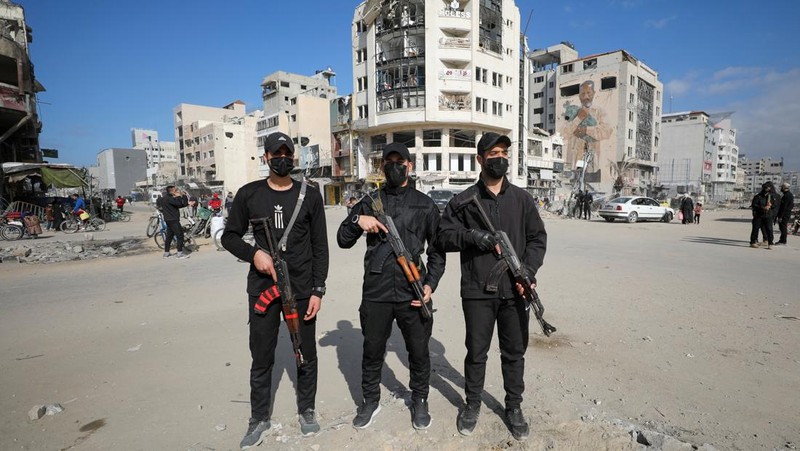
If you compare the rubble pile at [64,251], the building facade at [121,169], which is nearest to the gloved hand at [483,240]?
the rubble pile at [64,251]

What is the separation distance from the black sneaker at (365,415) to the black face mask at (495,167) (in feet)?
6.09

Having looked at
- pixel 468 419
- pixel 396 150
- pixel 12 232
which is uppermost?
pixel 396 150

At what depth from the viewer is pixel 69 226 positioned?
54.3ft

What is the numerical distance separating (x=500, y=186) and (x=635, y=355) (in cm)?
252

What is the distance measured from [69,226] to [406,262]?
66.3ft

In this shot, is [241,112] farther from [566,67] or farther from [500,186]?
[500,186]

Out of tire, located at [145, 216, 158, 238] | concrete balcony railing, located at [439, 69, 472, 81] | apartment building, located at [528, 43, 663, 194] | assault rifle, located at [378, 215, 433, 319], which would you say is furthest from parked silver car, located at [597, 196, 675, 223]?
apartment building, located at [528, 43, 663, 194]

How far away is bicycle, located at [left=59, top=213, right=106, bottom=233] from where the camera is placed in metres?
16.5

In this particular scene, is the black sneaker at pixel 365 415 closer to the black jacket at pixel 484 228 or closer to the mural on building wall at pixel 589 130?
the black jacket at pixel 484 228

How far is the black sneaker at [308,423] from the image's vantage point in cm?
Result: 261

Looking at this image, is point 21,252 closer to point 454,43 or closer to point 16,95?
point 16,95

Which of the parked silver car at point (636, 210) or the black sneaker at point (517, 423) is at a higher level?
the parked silver car at point (636, 210)

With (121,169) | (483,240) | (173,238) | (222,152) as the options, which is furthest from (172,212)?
(121,169)

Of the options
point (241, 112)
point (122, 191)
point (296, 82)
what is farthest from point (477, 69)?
point (122, 191)
